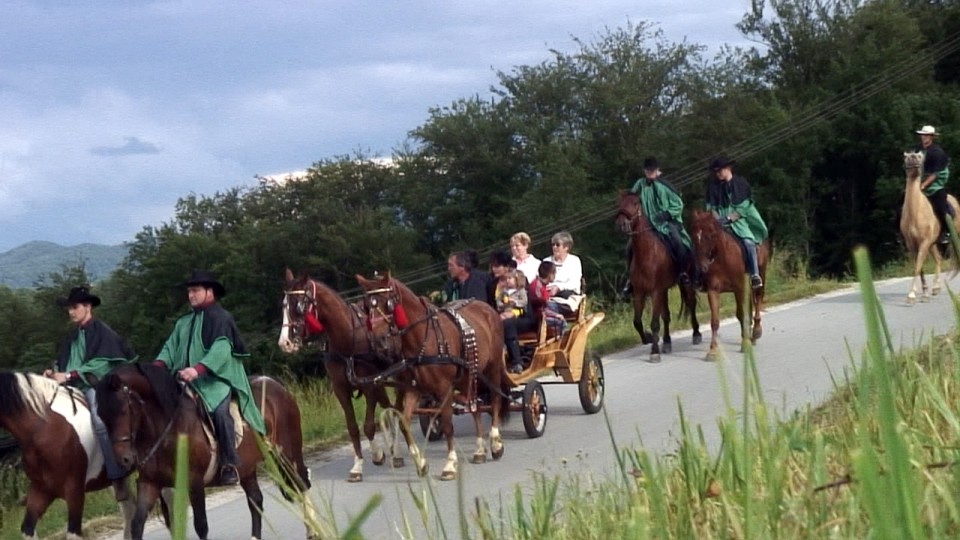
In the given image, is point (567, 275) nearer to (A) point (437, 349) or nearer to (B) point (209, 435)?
(A) point (437, 349)

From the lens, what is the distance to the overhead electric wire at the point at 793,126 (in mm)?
51438

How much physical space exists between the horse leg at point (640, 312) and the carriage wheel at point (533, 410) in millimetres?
3719

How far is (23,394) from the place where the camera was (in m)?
9.70

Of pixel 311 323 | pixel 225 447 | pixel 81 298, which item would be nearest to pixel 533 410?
pixel 311 323

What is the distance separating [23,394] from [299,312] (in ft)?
7.08

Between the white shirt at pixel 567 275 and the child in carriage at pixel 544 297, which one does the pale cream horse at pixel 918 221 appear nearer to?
the white shirt at pixel 567 275

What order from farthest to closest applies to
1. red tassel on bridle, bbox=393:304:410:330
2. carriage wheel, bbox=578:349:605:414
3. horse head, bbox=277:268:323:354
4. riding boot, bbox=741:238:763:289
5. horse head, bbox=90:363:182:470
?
riding boot, bbox=741:238:763:289 < carriage wheel, bbox=578:349:605:414 < red tassel on bridle, bbox=393:304:410:330 < horse head, bbox=277:268:323:354 < horse head, bbox=90:363:182:470

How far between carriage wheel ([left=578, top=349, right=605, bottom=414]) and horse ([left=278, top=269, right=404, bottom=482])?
2561 millimetres

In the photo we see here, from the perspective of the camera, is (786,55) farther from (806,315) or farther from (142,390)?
(142,390)

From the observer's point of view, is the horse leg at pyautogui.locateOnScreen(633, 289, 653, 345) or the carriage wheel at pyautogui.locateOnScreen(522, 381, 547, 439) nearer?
the carriage wheel at pyautogui.locateOnScreen(522, 381, 547, 439)

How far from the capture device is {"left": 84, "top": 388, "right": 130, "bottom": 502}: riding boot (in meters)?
9.35

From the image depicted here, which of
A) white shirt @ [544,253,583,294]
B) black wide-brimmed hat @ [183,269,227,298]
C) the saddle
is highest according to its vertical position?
black wide-brimmed hat @ [183,269,227,298]

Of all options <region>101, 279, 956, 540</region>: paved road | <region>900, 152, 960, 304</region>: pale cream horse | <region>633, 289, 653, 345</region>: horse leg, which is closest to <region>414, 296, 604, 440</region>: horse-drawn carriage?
<region>101, 279, 956, 540</region>: paved road

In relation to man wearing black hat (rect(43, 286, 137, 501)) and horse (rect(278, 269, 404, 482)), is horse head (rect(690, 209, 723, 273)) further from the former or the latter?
man wearing black hat (rect(43, 286, 137, 501))
